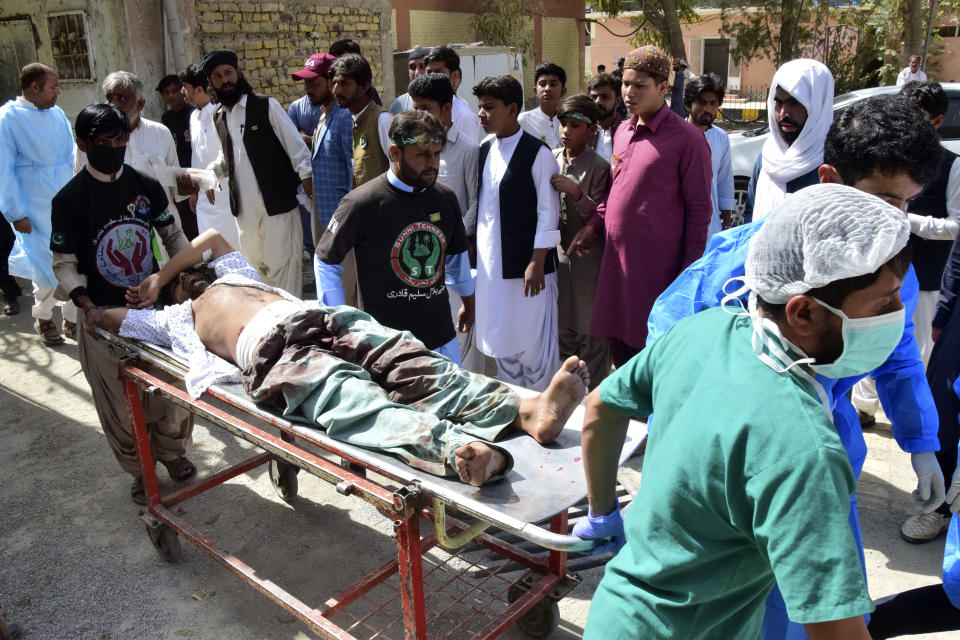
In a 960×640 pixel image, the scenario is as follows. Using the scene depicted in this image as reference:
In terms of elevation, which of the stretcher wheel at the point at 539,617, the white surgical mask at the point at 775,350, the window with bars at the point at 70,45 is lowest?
the stretcher wheel at the point at 539,617

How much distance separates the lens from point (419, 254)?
129 inches

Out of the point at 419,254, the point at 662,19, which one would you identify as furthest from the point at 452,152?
the point at 662,19

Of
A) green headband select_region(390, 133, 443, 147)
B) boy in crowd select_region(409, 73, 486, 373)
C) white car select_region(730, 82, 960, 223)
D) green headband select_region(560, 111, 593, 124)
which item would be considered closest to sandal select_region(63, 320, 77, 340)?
boy in crowd select_region(409, 73, 486, 373)

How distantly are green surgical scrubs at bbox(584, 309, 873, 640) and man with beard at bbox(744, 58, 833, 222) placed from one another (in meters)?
1.81

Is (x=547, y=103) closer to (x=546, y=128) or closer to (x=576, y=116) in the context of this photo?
(x=546, y=128)

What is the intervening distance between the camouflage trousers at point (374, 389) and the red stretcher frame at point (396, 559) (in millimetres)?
115

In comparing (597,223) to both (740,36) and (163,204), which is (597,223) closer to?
(163,204)

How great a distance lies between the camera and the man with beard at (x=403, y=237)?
3.13 m

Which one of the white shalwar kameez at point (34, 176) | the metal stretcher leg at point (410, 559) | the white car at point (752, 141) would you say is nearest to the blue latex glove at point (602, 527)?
the metal stretcher leg at point (410, 559)

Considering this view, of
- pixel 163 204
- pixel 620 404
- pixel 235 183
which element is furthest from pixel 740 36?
pixel 620 404

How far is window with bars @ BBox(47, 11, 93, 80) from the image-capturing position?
7.88 m

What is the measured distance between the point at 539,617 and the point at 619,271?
170 centimetres

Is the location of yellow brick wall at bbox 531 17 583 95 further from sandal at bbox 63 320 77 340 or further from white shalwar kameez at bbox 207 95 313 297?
sandal at bbox 63 320 77 340

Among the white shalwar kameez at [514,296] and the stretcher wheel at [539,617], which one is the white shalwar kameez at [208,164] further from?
the stretcher wheel at [539,617]
